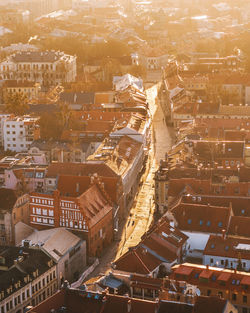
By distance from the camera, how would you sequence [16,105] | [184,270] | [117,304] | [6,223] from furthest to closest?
[16,105] → [6,223] → [184,270] → [117,304]

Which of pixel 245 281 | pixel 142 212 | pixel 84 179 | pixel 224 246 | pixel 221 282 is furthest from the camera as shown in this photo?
pixel 142 212

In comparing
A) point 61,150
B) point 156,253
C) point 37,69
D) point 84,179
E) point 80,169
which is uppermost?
point 37,69

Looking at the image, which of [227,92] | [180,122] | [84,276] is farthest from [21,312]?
[227,92]

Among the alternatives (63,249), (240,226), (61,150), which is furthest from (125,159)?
(63,249)

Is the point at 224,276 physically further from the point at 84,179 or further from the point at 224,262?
the point at 84,179

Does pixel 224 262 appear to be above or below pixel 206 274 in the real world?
below

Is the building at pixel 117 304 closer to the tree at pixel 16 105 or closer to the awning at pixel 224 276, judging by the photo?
the awning at pixel 224 276
